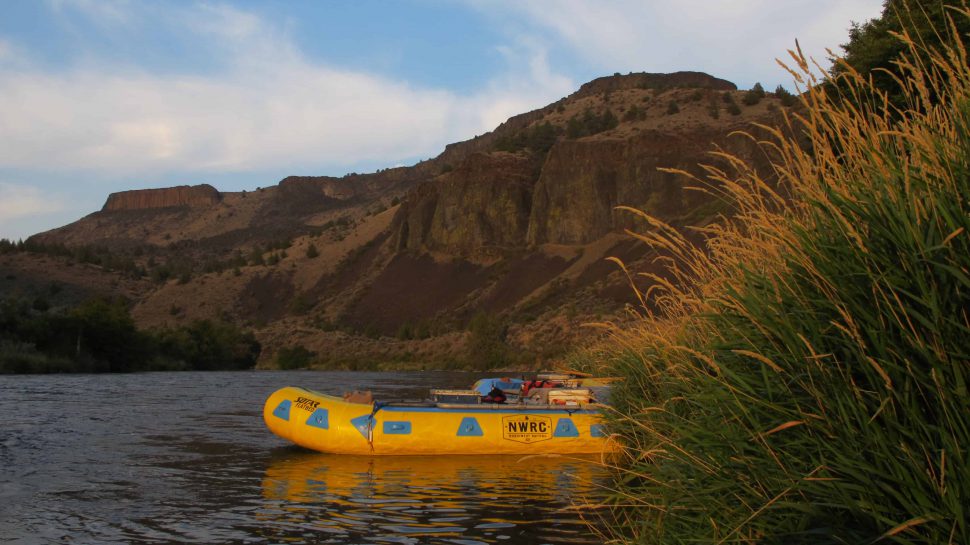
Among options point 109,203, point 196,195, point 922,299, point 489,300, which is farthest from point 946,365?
point 109,203

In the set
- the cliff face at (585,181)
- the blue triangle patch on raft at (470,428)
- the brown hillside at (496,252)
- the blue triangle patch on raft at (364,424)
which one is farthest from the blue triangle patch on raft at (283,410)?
the cliff face at (585,181)

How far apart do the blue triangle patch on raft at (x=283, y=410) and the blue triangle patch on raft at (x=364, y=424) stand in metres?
1.46

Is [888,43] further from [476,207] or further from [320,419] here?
[476,207]

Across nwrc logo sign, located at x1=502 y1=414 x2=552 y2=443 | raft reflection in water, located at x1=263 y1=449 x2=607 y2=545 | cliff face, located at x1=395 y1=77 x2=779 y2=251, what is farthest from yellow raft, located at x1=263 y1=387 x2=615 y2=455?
cliff face, located at x1=395 y1=77 x2=779 y2=251

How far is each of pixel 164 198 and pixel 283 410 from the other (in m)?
150

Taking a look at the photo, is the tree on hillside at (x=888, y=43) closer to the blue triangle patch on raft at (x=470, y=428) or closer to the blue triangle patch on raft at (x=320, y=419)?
the blue triangle patch on raft at (x=470, y=428)

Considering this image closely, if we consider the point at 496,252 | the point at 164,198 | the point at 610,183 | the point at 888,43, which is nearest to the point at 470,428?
the point at 888,43

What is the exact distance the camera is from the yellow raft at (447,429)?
1530cm

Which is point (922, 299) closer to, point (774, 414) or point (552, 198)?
point (774, 414)

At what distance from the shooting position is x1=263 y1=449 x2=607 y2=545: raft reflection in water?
9273 millimetres

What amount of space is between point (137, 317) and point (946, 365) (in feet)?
261

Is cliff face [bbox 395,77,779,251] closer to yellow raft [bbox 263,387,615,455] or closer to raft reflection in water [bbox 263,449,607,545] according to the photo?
yellow raft [bbox 263,387,615,455]

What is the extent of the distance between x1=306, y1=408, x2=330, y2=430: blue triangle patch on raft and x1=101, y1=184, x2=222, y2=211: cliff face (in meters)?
142

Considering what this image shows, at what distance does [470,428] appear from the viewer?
15.4 meters
